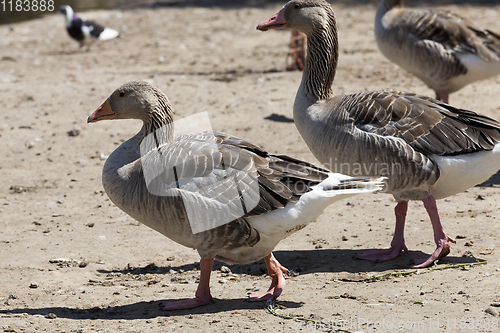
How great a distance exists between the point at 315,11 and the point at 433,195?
2.07 metres

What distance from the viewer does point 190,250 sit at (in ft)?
18.0

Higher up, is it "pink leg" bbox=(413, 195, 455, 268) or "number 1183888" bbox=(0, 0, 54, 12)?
"pink leg" bbox=(413, 195, 455, 268)

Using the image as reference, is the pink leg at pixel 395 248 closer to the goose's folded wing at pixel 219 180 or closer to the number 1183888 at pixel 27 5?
the goose's folded wing at pixel 219 180

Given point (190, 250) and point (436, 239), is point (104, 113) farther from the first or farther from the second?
point (436, 239)

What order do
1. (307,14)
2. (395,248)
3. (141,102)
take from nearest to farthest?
(141,102), (395,248), (307,14)

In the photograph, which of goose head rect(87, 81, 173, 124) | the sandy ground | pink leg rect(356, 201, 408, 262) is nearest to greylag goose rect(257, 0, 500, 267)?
pink leg rect(356, 201, 408, 262)

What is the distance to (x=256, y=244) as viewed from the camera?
13.7 feet

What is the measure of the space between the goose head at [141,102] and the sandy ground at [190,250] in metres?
1.38

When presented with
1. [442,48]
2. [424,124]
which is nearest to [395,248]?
[424,124]

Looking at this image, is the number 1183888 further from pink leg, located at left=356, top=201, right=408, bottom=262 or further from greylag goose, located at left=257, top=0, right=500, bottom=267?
pink leg, located at left=356, top=201, right=408, bottom=262

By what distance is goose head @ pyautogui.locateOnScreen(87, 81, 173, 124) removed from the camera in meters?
4.64

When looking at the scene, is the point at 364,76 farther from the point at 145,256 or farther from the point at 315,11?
the point at 145,256

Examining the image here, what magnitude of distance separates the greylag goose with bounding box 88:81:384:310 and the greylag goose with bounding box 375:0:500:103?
15.6ft

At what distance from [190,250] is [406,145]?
226 centimetres
